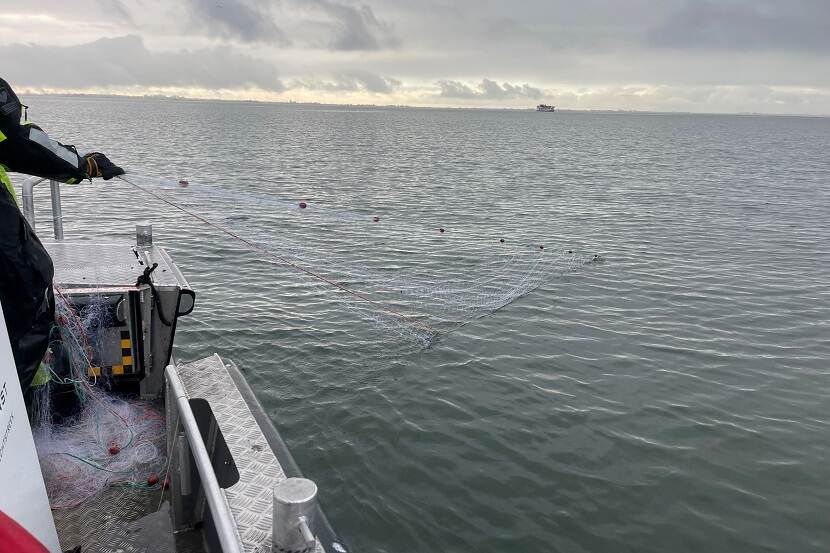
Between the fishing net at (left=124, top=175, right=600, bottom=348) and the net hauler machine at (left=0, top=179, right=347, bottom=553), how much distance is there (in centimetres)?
523

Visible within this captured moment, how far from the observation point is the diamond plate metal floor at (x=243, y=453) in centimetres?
391

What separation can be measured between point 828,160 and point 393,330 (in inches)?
2991

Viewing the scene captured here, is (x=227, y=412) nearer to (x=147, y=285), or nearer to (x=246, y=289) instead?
(x=147, y=285)

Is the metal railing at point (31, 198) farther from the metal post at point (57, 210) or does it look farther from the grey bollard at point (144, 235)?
→ the grey bollard at point (144, 235)

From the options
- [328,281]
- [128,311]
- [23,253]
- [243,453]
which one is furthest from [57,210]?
[328,281]

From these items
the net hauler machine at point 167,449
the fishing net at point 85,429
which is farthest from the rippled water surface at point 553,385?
the net hauler machine at point 167,449

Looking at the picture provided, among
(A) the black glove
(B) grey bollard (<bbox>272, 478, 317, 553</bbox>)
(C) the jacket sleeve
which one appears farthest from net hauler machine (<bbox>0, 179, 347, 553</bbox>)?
(C) the jacket sleeve

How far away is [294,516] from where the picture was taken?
3.08 meters

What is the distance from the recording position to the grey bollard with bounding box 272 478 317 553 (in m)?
3.06

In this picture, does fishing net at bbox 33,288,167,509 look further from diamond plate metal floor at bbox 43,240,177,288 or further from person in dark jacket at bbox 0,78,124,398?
person in dark jacket at bbox 0,78,124,398

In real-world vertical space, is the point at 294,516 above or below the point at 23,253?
below

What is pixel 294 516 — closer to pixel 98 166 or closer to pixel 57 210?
pixel 98 166

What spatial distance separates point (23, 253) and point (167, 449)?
2.53m

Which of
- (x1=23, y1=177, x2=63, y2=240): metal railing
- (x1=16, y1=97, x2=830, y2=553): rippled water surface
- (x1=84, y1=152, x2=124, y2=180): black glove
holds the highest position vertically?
(x1=84, y1=152, x2=124, y2=180): black glove
